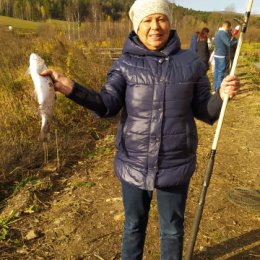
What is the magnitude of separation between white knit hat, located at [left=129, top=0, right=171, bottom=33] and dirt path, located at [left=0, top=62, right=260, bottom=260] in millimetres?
2101

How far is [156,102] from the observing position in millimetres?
2236

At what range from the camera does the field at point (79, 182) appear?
3.44 meters

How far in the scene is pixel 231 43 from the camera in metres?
9.09

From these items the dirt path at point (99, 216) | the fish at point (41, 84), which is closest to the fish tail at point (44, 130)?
the fish at point (41, 84)

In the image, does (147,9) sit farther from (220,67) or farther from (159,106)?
(220,67)

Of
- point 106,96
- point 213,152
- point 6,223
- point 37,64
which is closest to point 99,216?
point 6,223

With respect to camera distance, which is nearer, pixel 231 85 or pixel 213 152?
pixel 231 85

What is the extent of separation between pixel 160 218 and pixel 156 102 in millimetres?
849

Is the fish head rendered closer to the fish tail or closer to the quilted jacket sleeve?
the quilted jacket sleeve

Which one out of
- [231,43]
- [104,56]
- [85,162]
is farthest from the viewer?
[231,43]

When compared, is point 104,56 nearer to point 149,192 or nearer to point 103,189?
point 103,189

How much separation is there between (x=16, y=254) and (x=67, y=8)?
769 cm

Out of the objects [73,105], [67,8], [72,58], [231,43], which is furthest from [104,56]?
[231,43]

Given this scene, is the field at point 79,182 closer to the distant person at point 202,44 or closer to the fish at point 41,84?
the fish at point 41,84
